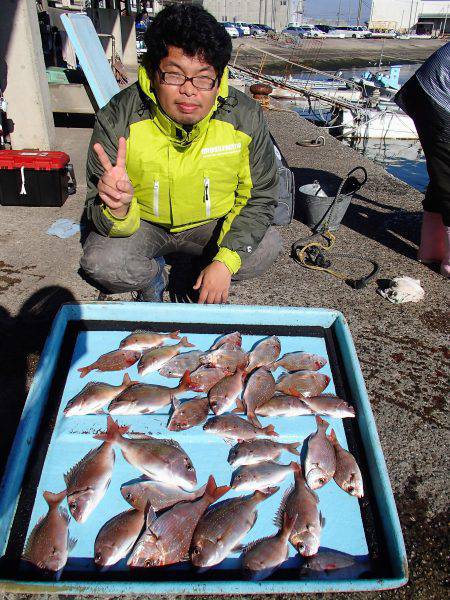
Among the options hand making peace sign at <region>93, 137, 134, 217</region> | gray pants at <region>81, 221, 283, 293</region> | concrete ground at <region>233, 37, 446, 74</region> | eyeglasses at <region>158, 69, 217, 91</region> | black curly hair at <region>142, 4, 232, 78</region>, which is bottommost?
concrete ground at <region>233, 37, 446, 74</region>

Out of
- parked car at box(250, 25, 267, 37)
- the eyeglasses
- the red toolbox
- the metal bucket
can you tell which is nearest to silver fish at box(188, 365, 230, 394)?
the eyeglasses

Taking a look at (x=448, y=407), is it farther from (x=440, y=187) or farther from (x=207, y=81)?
(x=207, y=81)

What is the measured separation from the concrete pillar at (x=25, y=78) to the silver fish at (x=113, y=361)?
4.19 m

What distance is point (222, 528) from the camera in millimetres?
1531

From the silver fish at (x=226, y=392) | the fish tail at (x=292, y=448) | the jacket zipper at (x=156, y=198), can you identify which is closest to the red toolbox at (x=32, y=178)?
the jacket zipper at (x=156, y=198)

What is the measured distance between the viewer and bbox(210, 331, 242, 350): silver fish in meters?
2.26

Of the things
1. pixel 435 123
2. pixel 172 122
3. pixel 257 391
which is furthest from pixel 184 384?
pixel 435 123

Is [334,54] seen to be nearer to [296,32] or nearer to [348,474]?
[296,32]

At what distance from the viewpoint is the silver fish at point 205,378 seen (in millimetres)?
2070

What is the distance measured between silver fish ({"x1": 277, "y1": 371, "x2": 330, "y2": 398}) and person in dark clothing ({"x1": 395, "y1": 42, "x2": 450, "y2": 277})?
2.00 metres

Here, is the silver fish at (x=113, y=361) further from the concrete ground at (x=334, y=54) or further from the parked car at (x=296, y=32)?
the parked car at (x=296, y=32)

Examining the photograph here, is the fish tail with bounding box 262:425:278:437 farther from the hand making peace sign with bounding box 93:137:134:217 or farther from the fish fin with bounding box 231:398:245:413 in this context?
the hand making peace sign with bounding box 93:137:134:217

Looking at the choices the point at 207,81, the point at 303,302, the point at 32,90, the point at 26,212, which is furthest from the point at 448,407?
the point at 32,90

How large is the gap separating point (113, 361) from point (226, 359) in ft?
1.74
